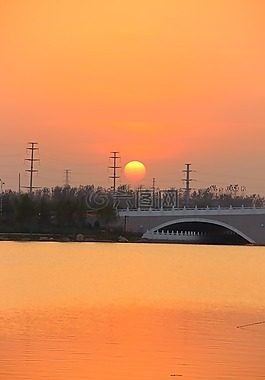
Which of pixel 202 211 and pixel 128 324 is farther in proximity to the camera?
pixel 202 211

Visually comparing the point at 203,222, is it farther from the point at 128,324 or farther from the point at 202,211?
→ the point at 128,324

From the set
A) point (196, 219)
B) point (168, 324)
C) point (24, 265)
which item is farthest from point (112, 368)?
point (196, 219)

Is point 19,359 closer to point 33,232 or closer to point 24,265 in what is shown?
point 24,265

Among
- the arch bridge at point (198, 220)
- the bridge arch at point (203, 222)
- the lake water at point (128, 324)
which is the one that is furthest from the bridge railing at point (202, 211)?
the lake water at point (128, 324)

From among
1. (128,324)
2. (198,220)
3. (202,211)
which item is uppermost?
(202,211)

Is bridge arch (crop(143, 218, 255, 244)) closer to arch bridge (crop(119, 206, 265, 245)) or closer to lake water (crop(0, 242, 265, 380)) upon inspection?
arch bridge (crop(119, 206, 265, 245))

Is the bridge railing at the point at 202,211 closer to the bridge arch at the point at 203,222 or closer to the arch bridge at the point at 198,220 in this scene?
the arch bridge at the point at 198,220

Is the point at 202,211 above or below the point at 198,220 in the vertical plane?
above

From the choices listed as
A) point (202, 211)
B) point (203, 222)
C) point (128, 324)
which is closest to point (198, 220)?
point (202, 211)

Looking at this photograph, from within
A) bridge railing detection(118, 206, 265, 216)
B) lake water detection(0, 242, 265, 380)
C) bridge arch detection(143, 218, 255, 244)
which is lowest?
lake water detection(0, 242, 265, 380)

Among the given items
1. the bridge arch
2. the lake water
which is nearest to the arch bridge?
the bridge arch

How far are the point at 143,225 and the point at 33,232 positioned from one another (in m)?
12.6

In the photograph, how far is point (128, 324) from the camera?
26484 millimetres

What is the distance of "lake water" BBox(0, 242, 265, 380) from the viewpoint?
19297mm
